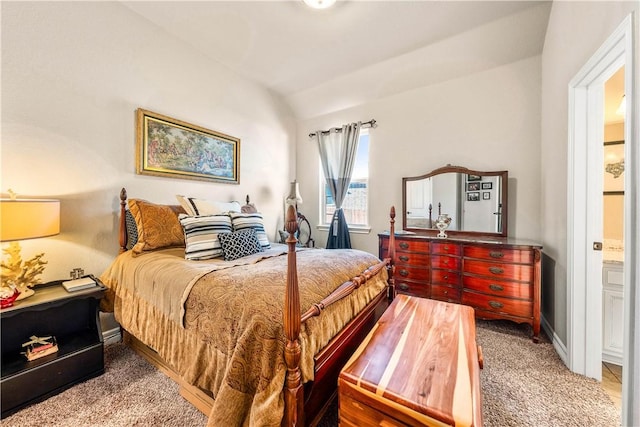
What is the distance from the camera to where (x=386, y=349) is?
49.1 inches

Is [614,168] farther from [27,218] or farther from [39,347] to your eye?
[39,347]

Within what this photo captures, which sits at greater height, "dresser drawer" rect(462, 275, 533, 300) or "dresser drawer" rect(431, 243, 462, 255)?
"dresser drawer" rect(431, 243, 462, 255)

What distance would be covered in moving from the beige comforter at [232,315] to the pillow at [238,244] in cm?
27

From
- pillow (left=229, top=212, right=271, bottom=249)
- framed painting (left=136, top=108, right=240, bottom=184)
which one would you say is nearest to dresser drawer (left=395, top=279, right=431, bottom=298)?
pillow (left=229, top=212, right=271, bottom=249)

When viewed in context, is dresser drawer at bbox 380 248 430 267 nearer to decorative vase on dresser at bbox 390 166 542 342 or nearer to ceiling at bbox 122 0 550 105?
decorative vase on dresser at bbox 390 166 542 342

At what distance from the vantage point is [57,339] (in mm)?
1832

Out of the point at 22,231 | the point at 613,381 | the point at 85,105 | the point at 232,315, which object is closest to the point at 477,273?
the point at 613,381

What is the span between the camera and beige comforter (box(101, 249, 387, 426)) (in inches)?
41.4

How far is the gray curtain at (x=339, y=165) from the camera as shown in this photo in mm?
3770

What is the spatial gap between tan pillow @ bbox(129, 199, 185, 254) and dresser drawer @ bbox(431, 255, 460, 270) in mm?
2580

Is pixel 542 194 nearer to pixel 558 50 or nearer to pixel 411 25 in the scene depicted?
pixel 558 50

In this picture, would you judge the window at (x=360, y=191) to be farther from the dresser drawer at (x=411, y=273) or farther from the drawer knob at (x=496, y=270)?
the drawer knob at (x=496, y=270)

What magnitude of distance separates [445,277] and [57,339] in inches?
134

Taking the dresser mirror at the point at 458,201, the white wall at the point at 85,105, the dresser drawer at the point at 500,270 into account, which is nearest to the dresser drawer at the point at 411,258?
the dresser drawer at the point at 500,270
